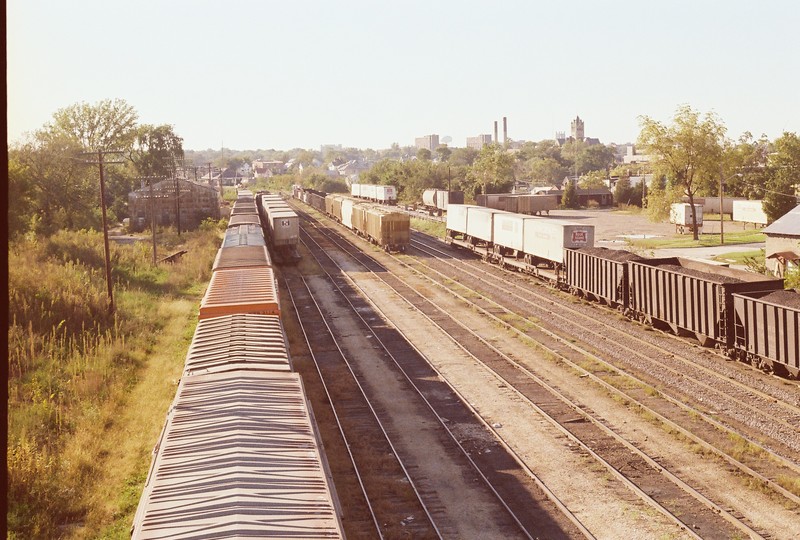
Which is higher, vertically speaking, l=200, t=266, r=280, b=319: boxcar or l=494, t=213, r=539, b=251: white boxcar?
l=494, t=213, r=539, b=251: white boxcar

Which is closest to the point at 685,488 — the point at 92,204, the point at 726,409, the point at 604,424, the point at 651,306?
the point at 604,424

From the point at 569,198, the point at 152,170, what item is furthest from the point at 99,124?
the point at 569,198

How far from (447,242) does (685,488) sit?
157 ft

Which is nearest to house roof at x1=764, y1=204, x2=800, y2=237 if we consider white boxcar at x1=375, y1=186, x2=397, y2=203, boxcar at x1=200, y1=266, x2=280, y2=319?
boxcar at x1=200, y1=266, x2=280, y2=319

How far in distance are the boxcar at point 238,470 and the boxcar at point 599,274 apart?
20372mm

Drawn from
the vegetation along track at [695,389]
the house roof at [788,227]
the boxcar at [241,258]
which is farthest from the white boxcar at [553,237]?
the boxcar at [241,258]

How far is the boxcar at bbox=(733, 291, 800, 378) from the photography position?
2089 cm

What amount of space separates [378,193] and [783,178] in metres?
58.4

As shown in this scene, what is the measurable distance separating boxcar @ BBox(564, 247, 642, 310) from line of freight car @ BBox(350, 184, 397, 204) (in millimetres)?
74518

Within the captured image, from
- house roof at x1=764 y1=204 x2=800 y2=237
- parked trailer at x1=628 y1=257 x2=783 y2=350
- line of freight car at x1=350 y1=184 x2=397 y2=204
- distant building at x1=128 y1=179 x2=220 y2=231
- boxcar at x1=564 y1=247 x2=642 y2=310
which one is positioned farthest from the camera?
line of freight car at x1=350 y1=184 x2=397 y2=204

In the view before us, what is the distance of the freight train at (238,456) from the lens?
359 inches

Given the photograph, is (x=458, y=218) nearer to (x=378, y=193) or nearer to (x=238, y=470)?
(x=238, y=470)

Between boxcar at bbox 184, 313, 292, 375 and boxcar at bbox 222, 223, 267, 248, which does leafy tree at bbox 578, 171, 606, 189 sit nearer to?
boxcar at bbox 222, 223, 267, 248

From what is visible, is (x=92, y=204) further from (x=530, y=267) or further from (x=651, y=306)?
(x=651, y=306)
